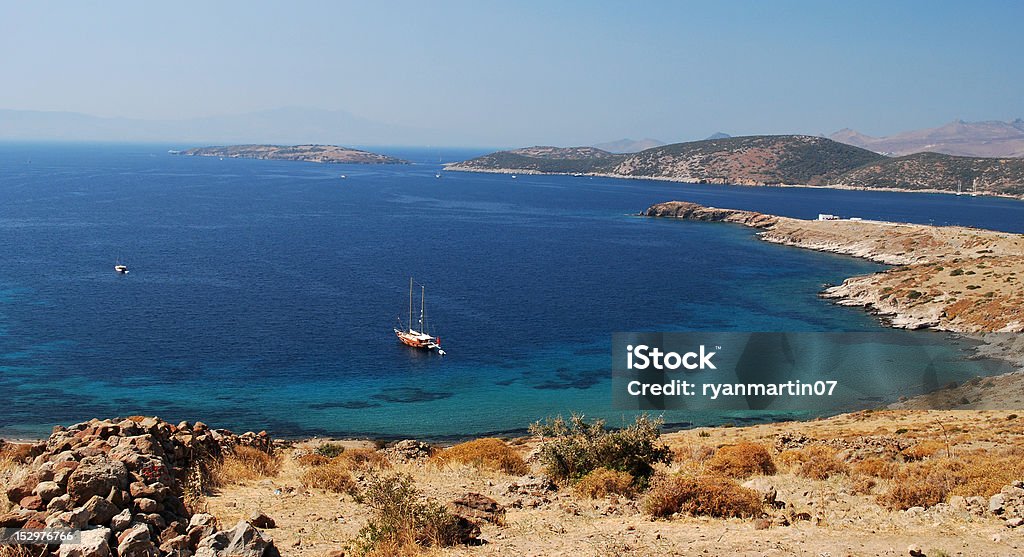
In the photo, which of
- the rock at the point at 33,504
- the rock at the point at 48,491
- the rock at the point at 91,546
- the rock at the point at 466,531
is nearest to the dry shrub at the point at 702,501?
the rock at the point at 466,531

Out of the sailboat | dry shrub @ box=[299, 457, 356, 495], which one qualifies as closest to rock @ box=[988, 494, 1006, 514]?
dry shrub @ box=[299, 457, 356, 495]

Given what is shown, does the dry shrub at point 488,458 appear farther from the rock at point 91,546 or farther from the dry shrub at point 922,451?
the rock at point 91,546

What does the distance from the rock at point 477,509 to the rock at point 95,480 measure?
5.21 m

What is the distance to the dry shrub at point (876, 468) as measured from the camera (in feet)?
52.1

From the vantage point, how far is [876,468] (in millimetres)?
16328

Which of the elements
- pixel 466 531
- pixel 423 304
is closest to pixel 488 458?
pixel 466 531

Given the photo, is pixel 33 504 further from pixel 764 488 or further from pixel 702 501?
pixel 764 488

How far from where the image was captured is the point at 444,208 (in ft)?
479

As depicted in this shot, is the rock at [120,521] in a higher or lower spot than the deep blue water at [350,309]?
higher

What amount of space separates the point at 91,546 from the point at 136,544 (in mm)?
481

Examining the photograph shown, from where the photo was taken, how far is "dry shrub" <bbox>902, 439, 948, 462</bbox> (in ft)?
57.8

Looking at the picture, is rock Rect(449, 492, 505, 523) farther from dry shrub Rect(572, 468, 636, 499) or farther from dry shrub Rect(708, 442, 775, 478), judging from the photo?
dry shrub Rect(708, 442, 775, 478)

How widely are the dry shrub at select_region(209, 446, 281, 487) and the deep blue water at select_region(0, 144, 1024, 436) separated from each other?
1745 cm

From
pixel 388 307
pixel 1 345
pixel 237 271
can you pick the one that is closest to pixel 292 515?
pixel 1 345
